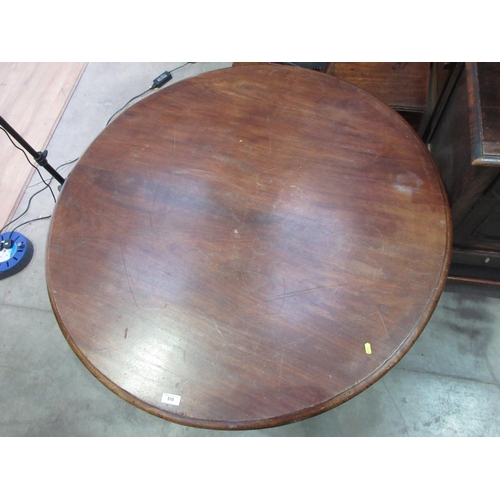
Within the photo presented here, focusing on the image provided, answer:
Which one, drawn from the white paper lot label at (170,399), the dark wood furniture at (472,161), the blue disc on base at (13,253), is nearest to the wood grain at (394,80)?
the dark wood furniture at (472,161)

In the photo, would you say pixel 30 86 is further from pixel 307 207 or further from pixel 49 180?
pixel 307 207

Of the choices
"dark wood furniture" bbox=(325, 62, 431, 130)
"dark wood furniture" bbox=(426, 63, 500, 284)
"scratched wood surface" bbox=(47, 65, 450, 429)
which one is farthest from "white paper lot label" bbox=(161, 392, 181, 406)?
"dark wood furniture" bbox=(325, 62, 431, 130)

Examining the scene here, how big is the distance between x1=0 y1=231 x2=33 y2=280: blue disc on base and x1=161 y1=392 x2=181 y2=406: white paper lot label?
1232 millimetres

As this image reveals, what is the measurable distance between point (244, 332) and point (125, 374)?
266mm

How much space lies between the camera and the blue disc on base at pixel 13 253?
63.8 inches

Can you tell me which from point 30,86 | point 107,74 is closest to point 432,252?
point 107,74

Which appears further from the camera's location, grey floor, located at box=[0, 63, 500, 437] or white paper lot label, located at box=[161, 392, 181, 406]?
grey floor, located at box=[0, 63, 500, 437]

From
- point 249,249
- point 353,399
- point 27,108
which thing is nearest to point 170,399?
point 249,249

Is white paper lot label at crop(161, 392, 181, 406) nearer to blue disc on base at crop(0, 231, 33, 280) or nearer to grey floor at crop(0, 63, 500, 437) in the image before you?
grey floor at crop(0, 63, 500, 437)

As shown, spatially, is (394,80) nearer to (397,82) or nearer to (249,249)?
(397,82)

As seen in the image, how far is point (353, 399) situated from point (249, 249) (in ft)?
2.62

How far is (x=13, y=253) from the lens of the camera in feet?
5.36

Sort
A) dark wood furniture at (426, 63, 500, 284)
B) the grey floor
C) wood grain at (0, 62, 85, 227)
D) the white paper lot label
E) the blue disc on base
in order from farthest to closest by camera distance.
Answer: wood grain at (0, 62, 85, 227)
the blue disc on base
the grey floor
dark wood furniture at (426, 63, 500, 284)
the white paper lot label

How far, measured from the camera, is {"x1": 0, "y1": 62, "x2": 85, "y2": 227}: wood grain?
73.9 inches
